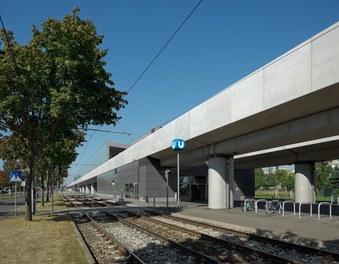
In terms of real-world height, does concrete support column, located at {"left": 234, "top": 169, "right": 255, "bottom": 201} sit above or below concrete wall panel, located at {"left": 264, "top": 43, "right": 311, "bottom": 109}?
below

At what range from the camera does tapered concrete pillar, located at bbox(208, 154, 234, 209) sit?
88.1 feet

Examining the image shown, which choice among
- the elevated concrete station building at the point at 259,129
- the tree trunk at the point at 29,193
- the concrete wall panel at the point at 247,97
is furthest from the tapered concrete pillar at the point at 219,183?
the tree trunk at the point at 29,193

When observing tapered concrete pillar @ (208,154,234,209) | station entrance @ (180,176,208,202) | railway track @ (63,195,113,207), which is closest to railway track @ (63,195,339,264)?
tapered concrete pillar @ (208,154,234,209)

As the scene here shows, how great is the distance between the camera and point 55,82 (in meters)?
18.7

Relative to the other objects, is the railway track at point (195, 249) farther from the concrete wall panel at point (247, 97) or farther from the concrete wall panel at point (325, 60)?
the concrete wall panel at point (247, 97)

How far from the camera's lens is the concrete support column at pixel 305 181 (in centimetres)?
3968

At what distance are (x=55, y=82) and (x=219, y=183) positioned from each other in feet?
44.5

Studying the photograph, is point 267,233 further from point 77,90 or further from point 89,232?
point 77,90

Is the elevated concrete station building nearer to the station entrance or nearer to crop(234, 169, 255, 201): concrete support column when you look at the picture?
the station entrance

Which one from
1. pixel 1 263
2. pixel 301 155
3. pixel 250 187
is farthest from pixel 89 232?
pixel 250 187

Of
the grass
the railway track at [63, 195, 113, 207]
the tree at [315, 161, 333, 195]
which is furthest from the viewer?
the tree at [315, 161, 333, 195]

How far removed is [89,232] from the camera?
15.7 m

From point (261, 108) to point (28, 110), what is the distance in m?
11.4

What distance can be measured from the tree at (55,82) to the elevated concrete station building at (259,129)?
273 inches
